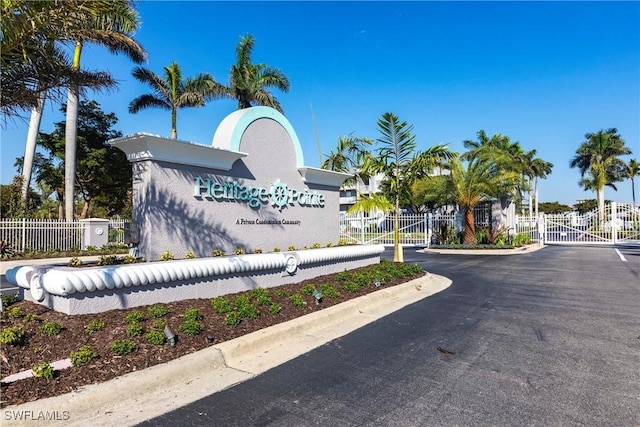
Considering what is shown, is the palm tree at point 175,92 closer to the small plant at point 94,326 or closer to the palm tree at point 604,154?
the small plant at point 94,326

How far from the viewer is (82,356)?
3996 mm

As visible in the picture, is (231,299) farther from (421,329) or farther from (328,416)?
(328,416)

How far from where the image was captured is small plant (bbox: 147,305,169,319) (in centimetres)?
535

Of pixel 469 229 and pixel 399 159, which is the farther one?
pixel 469 229

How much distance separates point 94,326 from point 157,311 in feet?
2.66

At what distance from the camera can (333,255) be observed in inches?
380

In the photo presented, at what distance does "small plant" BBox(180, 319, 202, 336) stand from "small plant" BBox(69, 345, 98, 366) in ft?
3.33

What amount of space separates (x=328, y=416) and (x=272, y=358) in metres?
1.52

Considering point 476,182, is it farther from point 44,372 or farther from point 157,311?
point 44,372

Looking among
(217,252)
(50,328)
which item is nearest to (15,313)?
(50,328)

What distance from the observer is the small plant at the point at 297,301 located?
6.64 meters

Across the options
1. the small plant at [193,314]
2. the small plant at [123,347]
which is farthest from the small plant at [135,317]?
the small plant at [123,347]

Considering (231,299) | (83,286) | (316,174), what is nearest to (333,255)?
(316,174)

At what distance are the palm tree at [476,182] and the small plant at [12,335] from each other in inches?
762
